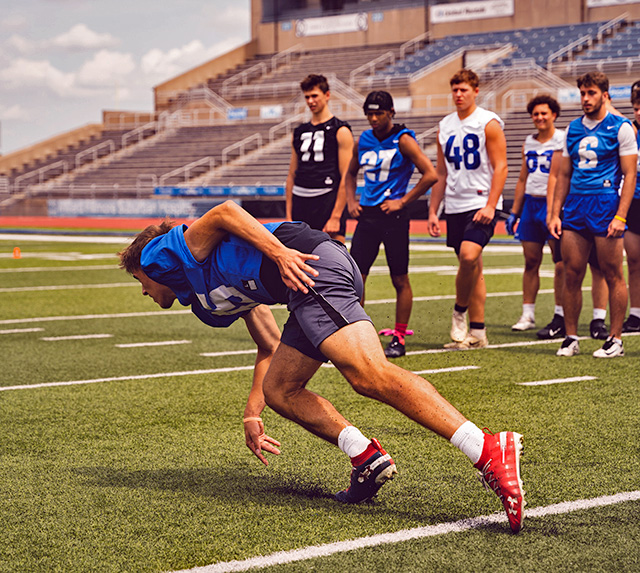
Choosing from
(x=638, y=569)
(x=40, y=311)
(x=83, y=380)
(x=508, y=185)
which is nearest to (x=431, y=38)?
(x=508, y=185)

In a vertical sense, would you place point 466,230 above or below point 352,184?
below

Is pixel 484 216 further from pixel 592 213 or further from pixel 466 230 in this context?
pixel 592 213

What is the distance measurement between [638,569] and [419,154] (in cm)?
485

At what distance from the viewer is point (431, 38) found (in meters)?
43.0

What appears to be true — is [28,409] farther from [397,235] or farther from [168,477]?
[397,235]

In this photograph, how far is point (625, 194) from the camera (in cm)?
697

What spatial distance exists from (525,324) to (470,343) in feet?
4.26

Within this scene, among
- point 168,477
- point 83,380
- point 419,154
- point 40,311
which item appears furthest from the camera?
point 40,311

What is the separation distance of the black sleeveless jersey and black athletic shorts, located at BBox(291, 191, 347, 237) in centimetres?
9

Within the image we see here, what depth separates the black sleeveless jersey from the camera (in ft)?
25.5

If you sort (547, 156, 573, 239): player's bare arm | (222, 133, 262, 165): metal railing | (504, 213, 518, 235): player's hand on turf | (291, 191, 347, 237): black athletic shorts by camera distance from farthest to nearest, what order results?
(222, 133, 262, 165): metal railing → (504, 213, 518, 235): player's hand on turf → (291, 191, 347, 237): black athletic shorts → (547, 156, 573, 239): player's bare arm

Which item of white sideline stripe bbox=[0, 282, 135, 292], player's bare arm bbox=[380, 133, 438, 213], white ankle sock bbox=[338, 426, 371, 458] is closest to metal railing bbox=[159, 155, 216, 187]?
white sideline stripe bbox=[0, 282, 135, 292]

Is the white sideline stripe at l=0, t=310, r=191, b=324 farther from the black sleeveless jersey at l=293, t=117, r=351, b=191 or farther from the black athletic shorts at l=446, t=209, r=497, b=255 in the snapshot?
the black athletic shorts at l=446, t=209, r=497, b=255

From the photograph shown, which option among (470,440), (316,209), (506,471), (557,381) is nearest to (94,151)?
(316,209)
